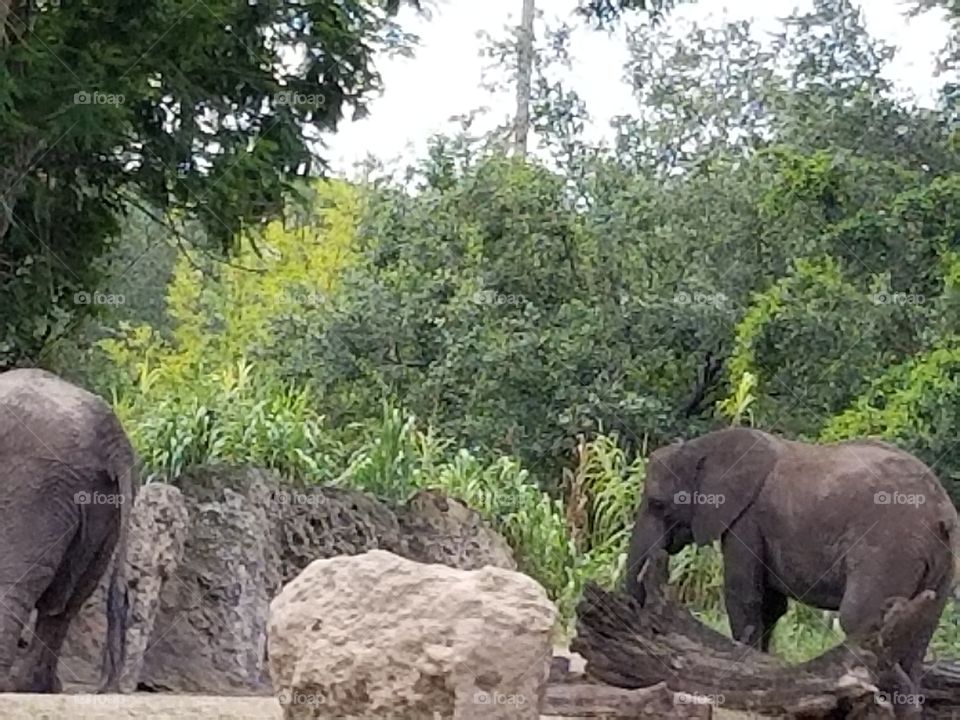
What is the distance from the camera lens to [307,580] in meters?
3.98

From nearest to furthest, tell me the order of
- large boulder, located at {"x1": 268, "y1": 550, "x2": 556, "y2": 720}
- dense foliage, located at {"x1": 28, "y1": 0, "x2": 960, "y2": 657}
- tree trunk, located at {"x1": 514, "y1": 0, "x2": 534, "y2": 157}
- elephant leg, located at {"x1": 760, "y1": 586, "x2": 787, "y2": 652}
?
large boulder, located at {"x1": 268, "y1": 550, "x2": 556, "y2": 720}
elephant leg, located at {"x1": 760, "y1": 586, "x2": 787, "y2": 652}
dense foliage, located at {"x1": 28, "y1": 0, "x2": 960, "y2": 657}
tree trunk, located at {"x1": 514, "y1": 0, "x2": 534, "y2": 157}

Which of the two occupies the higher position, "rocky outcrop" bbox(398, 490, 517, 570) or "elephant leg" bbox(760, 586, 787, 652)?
"elephant leg" bbox(760, 586, 787, 652)

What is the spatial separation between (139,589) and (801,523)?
2.94m

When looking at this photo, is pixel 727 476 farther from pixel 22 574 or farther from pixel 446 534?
pixel 22 574

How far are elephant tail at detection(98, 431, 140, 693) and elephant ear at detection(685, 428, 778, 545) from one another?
2.70 metres

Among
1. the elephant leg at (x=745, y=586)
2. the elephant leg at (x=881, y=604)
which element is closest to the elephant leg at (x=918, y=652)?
the elephant leg at (x=881, y=604)

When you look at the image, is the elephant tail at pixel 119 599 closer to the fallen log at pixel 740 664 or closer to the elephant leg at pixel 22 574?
the elephant leg at pixel 22 574

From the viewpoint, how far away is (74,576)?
606cm

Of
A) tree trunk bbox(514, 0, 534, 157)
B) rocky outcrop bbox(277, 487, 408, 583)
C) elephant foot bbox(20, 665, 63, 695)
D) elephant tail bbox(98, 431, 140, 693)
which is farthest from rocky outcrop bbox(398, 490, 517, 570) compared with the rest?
tree trunk bbox(514, 0, 534, 157)

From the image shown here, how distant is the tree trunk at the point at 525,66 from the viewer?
19.3 meters

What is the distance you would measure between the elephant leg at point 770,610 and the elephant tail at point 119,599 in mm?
2868

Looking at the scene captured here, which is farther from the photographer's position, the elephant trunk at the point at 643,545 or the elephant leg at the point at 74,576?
the elephant trunk at the point at 643,545

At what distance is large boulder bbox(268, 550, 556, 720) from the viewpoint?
3.69 metres

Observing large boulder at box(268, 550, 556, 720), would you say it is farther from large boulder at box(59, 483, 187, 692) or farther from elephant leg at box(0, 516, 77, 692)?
large boulder at box(59, 483, 187, 692)
